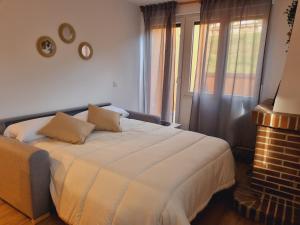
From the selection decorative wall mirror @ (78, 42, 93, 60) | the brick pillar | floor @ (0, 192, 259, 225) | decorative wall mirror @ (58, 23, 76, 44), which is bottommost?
floor @ (0, 192, 259, 225)

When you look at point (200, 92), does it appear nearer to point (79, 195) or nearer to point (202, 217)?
point (202, 217)

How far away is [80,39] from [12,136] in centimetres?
161

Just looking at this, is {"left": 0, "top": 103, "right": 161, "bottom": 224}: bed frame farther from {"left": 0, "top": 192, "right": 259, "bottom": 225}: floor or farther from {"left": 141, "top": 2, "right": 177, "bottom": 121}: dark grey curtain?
{"left": 141, "top": 2, "right": 177, "bottom": 121}: dark grey curtain

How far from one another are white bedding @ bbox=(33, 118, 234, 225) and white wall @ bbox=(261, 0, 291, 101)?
4.47 ft

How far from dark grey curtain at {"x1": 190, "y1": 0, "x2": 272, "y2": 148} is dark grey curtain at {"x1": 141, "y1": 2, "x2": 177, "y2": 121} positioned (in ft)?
1.76

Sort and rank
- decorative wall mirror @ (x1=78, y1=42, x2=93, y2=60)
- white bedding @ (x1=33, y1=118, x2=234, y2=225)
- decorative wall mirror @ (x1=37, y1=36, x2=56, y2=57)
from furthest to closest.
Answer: decorative wall mirror @ (x1=78, y1=42, x2=93, y2=60)
decorative wall mirror @ (x1=37, y1=36, x2=56, y2=57)
white bedding @ (x1=33, y1=118, x2=234, y2=225)

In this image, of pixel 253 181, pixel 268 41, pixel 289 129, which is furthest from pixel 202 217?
pixel 268 41

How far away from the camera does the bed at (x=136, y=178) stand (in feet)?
4.92

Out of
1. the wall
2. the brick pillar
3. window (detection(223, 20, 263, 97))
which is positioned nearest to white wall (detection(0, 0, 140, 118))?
window (detection(223, 20, 263, 97))

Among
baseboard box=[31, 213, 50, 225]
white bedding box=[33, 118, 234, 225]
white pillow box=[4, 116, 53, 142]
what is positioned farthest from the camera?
white pillow box=[4, 116, 53, 142]

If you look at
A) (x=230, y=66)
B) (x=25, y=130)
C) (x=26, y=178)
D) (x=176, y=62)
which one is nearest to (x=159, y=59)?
(x=176, y=62)

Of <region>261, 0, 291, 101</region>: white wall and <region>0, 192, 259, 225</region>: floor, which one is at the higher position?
<region>261, 0, 291, 101</region>: white wall

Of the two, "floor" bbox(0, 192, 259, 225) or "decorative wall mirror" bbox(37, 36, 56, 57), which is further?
"decorative wall mirror" bbox(37, 36, 56, 57)

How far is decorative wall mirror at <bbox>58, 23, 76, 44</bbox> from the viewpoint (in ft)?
9.53
